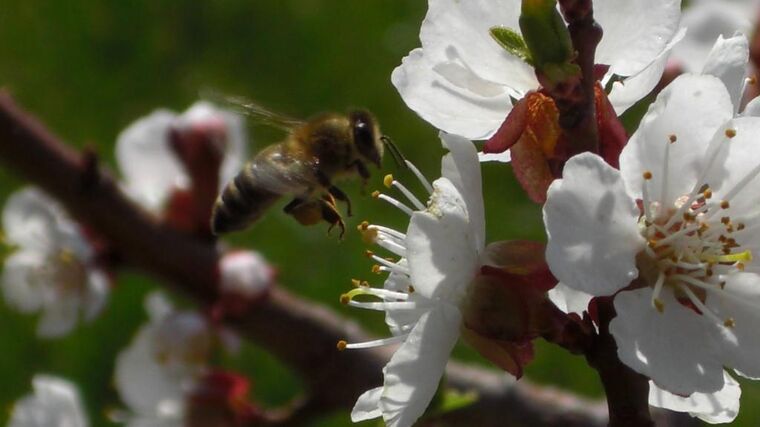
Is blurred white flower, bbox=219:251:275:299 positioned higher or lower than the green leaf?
lower

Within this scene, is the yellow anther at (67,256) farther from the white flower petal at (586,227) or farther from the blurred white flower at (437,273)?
the white flower petal at (586,227)

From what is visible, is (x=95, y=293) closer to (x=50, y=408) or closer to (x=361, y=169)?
(x=50, y=408)

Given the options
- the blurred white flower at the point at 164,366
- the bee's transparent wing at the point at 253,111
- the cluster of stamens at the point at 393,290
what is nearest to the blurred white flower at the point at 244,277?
the blurred white flower at the point at 164,366

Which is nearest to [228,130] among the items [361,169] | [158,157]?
[158,157]

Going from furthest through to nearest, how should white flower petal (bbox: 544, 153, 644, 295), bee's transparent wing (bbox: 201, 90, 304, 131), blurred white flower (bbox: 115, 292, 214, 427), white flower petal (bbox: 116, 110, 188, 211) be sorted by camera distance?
white flower petal (bbox: 116, 110, 188, 211), blurred white flower (bbox: 115, 292, 214, 427), bee's transparent wing (bbox: 201, 90, 304, 131), white flower petal (bbox: 544, 153, 644, 295)

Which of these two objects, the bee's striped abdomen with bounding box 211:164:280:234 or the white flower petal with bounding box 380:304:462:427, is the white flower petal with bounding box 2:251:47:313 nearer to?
the bee's striped abdomen with bounding box 211:164:280:234

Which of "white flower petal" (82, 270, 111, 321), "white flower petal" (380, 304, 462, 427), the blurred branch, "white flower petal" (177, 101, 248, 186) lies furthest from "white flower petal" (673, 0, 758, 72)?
"white flower petal" (380, 304, 462, 427)

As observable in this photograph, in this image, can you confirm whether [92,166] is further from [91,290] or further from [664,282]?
[664,282]
